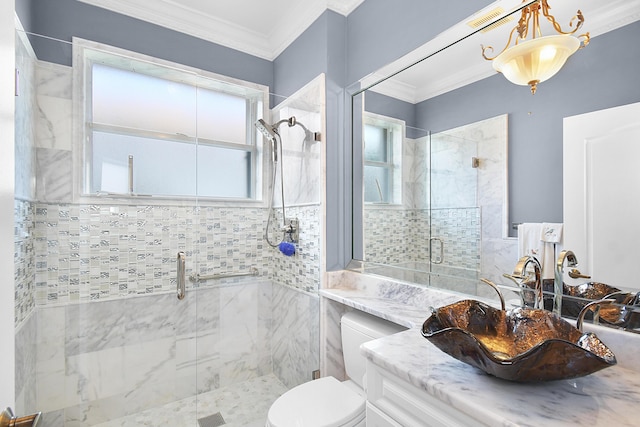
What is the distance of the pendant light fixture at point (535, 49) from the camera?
108 cm

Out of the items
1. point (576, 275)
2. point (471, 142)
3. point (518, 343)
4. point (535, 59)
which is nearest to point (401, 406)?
point (518, 343)

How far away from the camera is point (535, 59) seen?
3.80 ft

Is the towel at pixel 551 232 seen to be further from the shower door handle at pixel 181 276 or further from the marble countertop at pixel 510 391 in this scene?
the shower door handle at pixel 181 276

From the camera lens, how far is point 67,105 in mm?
1736

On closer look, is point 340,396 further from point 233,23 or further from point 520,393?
point 233,23

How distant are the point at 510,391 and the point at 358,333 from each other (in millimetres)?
935

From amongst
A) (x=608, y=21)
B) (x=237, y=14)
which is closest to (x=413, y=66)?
(x=608, y=21)

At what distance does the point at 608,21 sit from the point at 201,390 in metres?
2.77

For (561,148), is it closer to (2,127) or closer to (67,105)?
(2,127)

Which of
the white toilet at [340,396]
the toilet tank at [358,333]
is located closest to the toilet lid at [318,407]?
the white toilet at [340,396]

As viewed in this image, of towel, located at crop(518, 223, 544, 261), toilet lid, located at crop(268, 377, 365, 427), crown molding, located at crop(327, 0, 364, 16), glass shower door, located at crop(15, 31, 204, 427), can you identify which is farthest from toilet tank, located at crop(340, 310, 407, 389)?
crown molding, located at crop(327, 0, 364, 16)

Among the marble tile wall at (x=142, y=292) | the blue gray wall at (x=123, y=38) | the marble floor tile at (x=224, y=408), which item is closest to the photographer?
the marble tile wall at (x=142, y=292)

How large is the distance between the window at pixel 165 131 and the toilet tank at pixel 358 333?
46.8 inches

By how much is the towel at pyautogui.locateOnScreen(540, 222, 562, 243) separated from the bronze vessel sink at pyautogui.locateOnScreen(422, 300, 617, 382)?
284mm
